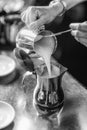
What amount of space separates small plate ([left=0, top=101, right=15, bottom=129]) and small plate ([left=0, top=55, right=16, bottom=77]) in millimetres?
303

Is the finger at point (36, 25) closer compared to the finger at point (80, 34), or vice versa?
the finger at point (80, 34)

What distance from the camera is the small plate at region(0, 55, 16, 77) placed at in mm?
1675

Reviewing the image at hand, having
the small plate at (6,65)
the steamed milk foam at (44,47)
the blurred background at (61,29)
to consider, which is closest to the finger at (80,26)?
the steamed milk foam at (44,47)

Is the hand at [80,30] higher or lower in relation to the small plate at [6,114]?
higher

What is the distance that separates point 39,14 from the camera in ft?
5.00

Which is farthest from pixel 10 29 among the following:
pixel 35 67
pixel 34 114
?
pixel 34 114

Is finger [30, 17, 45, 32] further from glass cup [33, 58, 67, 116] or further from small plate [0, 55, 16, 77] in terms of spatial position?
small plate [0, 55, 16, 77]

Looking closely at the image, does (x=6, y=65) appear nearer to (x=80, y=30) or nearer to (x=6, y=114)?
(x=6, y=114)

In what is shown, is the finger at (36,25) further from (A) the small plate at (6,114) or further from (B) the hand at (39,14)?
(A) the small plate at (6,114)

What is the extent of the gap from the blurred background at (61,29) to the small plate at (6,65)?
0.60 ft

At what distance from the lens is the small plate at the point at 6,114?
50.5 inches

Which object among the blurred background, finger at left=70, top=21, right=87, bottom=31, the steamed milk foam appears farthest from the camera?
the blurred background

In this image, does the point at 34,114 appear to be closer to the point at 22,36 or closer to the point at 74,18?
the point at 22,36

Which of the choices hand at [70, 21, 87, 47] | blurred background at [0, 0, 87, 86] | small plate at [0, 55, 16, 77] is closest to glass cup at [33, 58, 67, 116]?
hand at [70, 21, 87, 47]
